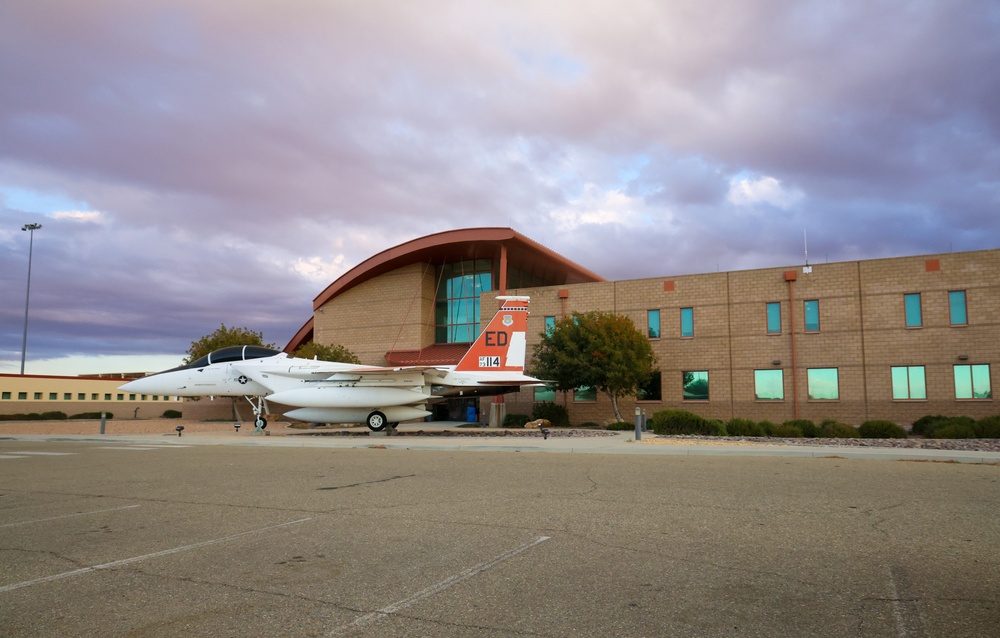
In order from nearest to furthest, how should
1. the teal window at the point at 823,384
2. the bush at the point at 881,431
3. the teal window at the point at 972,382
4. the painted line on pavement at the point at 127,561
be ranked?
1. the painted line on pavement at the point at 127,561
2. the bush at the point at 881,431
3. the teal window at the point at 972,382
4. the teal window at the point at 823,384

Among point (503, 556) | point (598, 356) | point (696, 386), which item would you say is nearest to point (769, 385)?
point (696, 386)

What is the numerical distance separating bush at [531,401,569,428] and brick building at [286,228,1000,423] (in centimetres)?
90

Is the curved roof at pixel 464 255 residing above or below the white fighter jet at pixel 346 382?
above

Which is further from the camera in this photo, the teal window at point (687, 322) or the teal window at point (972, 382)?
the teal window at point (687, 322)

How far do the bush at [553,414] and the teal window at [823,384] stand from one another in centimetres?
1240

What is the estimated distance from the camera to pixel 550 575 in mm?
4902

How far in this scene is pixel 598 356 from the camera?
32062 mm

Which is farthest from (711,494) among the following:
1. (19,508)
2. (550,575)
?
(19,508)

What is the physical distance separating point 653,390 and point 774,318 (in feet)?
23.8

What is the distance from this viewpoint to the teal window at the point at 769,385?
33531 millimetres

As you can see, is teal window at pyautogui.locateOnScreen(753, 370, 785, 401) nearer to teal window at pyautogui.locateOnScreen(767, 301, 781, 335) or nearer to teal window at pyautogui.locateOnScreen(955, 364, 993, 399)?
teal window at pyautogui.locateOnScreen(767, 301, 781, 335)

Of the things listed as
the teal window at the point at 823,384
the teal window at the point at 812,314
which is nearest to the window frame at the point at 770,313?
the teal window at the point at 812,314

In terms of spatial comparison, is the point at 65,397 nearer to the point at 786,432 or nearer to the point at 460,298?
the point at 460,298

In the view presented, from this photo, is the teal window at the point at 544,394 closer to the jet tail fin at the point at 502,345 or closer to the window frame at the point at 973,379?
the jet tail fin at the point at 502,345
